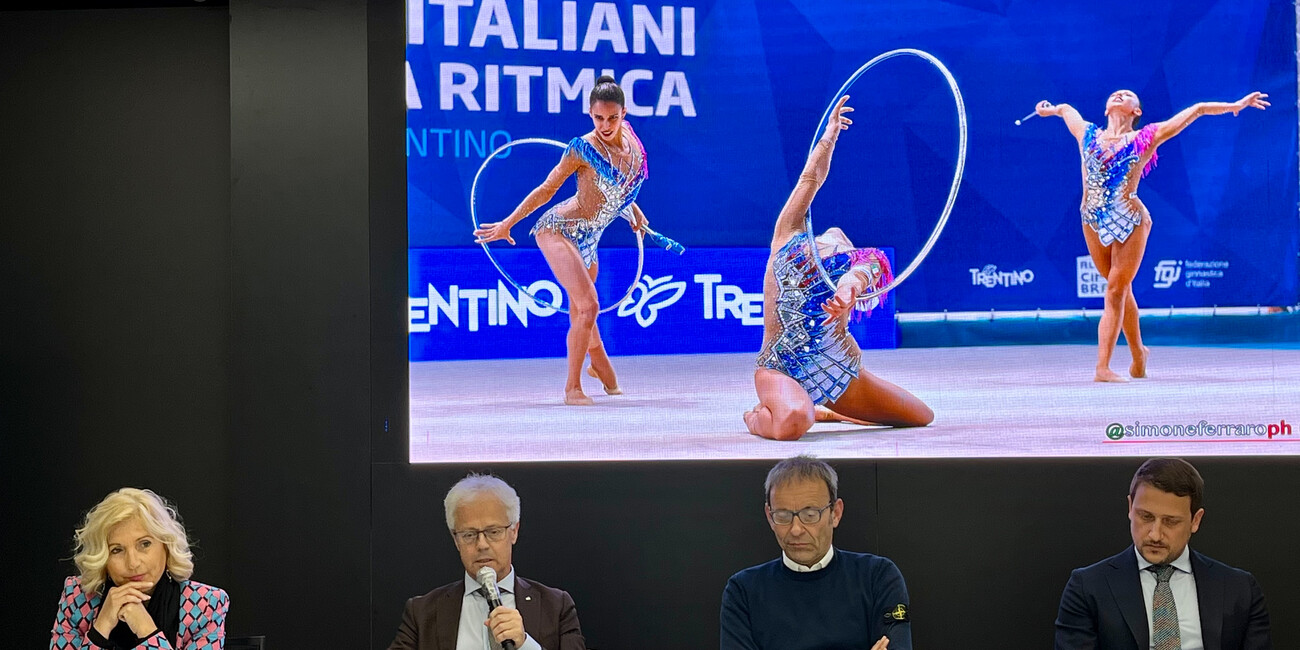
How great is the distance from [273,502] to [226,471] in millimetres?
327

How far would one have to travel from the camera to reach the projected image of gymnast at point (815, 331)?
4.04 metres

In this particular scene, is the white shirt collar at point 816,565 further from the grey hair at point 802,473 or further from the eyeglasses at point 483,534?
the eyeglasses at point 483,534

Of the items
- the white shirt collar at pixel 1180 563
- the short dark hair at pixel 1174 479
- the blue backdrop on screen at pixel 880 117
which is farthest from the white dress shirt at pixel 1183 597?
the blue backdrop on screen at pixel 880 117

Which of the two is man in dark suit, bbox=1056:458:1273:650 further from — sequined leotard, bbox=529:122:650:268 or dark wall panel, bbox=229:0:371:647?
dark wall panel, bbox=229:0:371:647

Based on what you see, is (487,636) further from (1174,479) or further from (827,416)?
(1174,479)

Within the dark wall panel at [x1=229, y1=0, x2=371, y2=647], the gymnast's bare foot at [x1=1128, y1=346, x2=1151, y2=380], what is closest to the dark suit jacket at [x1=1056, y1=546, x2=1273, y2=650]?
the gymnast's bare foot at [x1=1128, y1=346, x2=1151, y2=380]

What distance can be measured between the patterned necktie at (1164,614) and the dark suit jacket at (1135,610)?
0.08 feet

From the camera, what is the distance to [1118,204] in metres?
4.02

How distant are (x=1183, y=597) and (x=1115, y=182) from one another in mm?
1453

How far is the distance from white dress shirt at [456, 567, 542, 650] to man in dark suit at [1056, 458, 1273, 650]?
60.8 inches

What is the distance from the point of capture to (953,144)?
13.3ft

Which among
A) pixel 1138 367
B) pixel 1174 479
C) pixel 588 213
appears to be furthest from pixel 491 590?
pixel 1138 367

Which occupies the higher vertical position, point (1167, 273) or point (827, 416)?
point (1167, 273)

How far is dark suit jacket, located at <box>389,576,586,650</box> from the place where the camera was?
3275 mm
